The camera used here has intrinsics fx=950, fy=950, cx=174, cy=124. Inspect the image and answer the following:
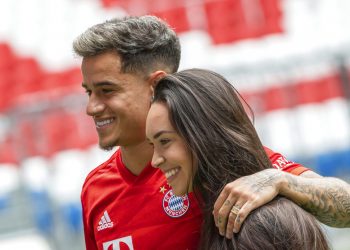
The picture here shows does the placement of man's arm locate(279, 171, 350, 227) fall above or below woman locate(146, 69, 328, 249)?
below

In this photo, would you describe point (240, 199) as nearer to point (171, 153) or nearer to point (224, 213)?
point (224, 213)

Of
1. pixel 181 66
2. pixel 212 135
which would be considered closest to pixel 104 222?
pixel 212 135

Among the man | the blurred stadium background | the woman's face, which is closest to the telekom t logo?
the man

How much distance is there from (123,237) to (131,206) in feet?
0.43

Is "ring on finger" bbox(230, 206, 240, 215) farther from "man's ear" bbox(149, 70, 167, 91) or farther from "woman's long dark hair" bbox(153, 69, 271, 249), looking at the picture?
"man's ear" bbox(149, 70, 167, 91)

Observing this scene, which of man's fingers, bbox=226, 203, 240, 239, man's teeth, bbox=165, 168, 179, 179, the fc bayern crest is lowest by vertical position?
the fc bayern crest

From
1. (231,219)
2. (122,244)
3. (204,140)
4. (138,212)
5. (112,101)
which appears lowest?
(122,244)

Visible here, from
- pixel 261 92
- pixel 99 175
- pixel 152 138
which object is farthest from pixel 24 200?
pixel 152 138

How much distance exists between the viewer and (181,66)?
356 inches

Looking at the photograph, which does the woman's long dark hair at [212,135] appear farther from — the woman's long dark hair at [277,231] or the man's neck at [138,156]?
the man's neck at [138,156]

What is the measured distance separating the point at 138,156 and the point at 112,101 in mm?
284

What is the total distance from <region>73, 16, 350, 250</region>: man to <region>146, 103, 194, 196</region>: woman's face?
16.5 inches

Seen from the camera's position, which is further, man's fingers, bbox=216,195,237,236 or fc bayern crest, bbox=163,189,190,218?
fc bayern crest, bbox=163,189,190,218

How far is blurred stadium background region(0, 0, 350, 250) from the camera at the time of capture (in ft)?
25.9
